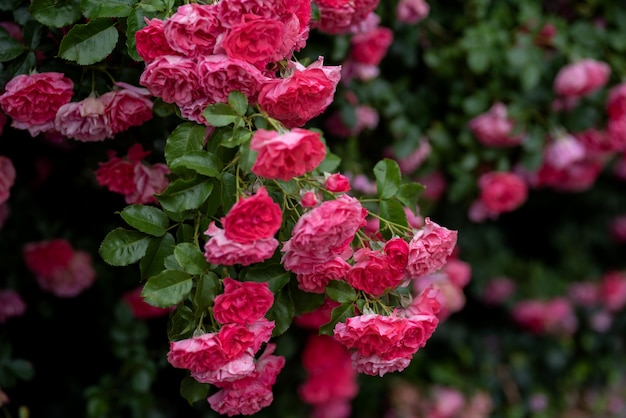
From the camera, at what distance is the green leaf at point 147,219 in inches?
44.7

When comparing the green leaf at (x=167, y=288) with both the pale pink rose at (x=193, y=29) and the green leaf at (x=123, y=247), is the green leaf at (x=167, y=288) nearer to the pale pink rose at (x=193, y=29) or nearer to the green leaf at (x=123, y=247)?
the green leaf at (x=123, y=247)

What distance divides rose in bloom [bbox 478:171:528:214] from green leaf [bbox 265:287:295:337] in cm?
116

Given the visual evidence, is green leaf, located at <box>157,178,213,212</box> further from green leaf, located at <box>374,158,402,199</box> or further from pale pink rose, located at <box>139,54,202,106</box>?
green leaf, located at <box>374,158,402,199</box>

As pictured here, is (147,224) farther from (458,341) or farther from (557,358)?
(557,358)

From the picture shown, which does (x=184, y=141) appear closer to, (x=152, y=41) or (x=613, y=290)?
(x=152, y=41)

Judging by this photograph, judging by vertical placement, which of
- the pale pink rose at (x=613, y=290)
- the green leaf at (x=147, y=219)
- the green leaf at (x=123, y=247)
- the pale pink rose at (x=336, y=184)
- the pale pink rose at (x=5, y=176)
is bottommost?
the pale pink rose at (x=613, y=290)

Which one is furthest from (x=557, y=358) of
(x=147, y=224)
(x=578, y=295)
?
(x=147, y=224)

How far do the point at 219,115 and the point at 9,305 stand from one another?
102cm

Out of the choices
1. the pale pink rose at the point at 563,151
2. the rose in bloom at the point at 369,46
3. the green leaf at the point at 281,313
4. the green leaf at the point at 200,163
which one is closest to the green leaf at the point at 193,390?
the green leaf at the point at 281,313

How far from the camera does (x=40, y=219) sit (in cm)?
183

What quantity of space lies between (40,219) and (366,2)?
1029 mm

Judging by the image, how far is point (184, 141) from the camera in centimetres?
113

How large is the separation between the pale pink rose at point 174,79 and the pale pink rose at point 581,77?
1.45 m

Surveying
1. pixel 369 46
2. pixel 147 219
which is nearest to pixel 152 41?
pixel 147 219
